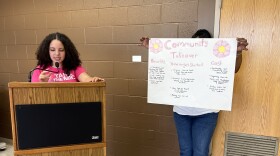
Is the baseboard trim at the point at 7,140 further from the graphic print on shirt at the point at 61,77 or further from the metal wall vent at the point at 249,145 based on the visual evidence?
the metal wall vent at the point at 249,145

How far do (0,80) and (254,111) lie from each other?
3090mm

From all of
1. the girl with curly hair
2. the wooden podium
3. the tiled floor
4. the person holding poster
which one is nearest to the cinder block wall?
the person holding poster

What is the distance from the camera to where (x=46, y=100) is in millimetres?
1251

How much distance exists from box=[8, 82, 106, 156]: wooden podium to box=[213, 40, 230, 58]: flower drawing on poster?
2.55ft

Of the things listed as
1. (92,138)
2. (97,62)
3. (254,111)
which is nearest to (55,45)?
(92,138)

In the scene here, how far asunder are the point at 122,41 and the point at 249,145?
1.54 metres

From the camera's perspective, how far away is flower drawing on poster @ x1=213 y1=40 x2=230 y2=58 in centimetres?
142

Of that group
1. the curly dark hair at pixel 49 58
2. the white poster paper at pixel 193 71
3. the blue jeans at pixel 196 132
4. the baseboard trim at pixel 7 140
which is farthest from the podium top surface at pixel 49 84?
the baseboard trim at pixel 7 140

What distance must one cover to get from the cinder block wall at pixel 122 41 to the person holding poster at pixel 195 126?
472mm

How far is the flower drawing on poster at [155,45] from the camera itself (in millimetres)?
1590

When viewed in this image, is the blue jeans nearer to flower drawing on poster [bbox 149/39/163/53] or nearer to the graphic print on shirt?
flower drawing on poster [bbox 149/39/163/53]

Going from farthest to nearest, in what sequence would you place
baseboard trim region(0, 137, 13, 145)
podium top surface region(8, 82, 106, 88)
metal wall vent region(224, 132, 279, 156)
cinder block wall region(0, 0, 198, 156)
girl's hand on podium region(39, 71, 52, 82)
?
baseboard trim region(0, 137, 13, 145), cinder block wall region(0, 0, 198, 156), metal wall vent region(224, 132, 279, 156), girl's hand on podium region(39, 71, 52, 82), podium top surface region(8, 82, 106, 88)

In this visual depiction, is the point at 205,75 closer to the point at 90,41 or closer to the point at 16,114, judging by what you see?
the point at 16,114

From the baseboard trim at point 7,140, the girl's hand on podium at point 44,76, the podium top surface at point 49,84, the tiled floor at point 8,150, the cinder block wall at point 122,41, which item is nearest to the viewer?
the podium top surface at point 49,84
